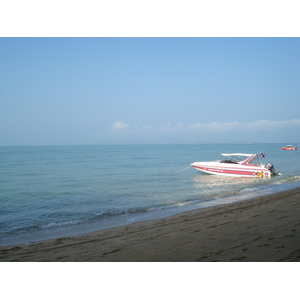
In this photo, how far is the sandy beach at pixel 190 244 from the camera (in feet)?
17.3

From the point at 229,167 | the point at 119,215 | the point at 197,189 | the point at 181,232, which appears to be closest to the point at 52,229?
the point at 119,215

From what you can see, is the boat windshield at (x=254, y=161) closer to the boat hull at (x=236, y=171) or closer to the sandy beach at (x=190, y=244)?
the boat hull at (x=236, y=171)

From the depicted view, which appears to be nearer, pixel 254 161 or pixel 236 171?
pixel 236 171

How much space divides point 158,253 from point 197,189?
45.5 ft

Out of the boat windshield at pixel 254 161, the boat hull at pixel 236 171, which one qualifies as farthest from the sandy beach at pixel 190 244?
the boat windshield at pixel 254 161

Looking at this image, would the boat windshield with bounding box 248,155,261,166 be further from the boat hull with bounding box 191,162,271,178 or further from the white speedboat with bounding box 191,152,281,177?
the boat hull with bounding box 191,162,271,178

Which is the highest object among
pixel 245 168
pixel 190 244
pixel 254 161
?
pixel 254 161

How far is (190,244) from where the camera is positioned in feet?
20.1

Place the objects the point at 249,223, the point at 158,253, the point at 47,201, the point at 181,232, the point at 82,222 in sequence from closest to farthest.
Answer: the point at 158,253 < the point at 181,232 < the point at 249,223 < the point at 82,222 < the point at 47,201

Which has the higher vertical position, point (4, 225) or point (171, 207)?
point (4, 225)

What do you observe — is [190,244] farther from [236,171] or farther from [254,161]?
[254,161]

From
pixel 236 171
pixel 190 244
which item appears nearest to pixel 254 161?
pixel 236 171

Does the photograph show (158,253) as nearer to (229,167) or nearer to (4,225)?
(4,225)

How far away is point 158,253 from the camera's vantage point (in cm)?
557
